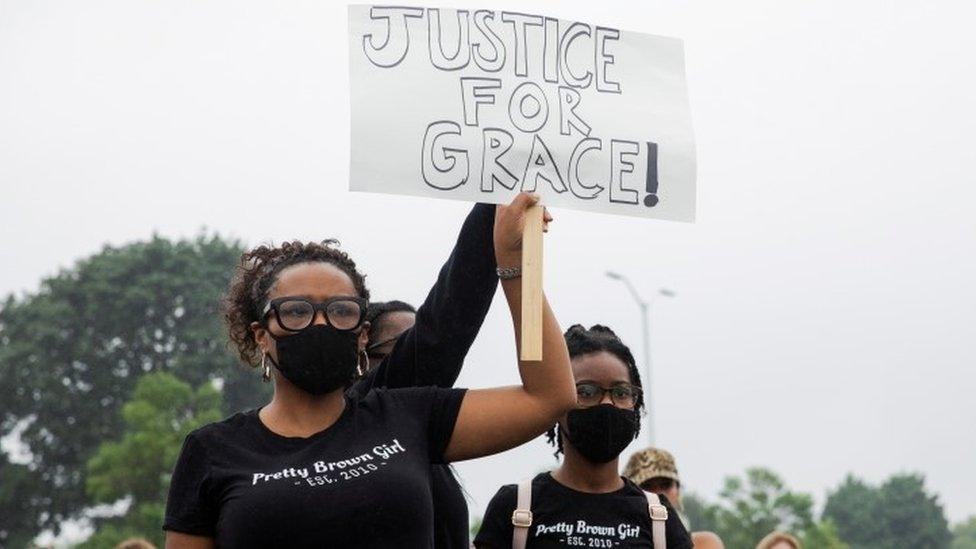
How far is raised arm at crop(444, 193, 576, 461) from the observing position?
3.85 meters

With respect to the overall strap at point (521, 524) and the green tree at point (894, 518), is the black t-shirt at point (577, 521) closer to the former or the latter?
the overall strap at point (521, 524)

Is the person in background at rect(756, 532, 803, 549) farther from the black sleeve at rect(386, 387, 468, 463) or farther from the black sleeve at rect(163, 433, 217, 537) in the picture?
the black sleeve at rect(163, 433, 217, 537)

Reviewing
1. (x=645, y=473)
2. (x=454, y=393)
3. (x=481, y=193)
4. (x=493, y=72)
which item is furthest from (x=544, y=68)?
(x=645, y=473)

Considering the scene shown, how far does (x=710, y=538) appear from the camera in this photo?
5676 mm

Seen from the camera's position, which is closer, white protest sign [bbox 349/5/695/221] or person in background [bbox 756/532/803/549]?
white protest sign [bbox 349/5/695/221]

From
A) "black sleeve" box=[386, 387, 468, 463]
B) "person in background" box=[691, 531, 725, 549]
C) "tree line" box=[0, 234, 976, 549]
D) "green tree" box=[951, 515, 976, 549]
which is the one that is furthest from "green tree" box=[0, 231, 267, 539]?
"green tree" box=[951, 515, 976, 549]

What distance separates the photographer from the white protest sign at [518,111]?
4148 millimetres

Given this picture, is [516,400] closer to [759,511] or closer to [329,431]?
[329,431]

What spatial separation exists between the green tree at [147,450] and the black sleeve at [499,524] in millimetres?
34945

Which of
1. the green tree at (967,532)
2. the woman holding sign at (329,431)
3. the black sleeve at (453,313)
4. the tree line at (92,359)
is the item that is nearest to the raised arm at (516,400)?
the woman holding sign at (329,431)

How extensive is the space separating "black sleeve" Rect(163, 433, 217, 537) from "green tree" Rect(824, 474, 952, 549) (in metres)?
81.6

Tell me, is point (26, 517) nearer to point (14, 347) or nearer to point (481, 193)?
point (14, 347)

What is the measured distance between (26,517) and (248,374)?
862cm

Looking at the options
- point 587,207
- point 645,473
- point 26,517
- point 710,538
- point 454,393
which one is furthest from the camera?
point 26,517
